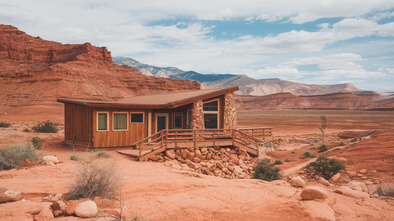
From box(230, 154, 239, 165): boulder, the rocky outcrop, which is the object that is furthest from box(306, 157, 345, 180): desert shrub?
box(230, 154, 239, 165): boulder

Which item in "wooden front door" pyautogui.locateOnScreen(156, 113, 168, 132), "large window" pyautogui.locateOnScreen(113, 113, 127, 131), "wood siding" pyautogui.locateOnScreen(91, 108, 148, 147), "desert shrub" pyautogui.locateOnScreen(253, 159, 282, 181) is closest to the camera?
"desert shrub" pyautogui.locateOnScreen(253, 159, 282, 181)

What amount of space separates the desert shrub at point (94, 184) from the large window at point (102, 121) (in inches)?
358

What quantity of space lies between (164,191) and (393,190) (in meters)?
6.97

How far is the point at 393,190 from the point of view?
839cm

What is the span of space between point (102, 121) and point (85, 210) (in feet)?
35.9

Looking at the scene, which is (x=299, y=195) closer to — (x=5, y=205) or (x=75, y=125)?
(x=5, y=205)

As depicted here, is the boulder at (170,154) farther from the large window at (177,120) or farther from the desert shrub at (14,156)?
the desert shrub at (14,156)

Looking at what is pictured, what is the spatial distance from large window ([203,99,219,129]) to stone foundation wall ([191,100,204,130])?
1.59 feet

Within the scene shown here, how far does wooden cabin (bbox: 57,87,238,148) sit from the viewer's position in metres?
16.1

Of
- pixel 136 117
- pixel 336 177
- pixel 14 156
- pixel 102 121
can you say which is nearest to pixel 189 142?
pixel 136 117

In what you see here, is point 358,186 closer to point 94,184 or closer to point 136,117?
point 94,184

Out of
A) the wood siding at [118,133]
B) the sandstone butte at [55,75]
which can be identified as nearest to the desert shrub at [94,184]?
the wood siding at [118,133]

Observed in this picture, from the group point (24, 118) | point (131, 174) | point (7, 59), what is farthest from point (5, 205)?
point (7, 59)

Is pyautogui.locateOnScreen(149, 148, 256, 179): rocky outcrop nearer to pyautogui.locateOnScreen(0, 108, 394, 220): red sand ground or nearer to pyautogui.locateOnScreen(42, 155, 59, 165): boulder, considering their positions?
pyautogui.locateOnScreen(0, 108, 394, 220): red sand ground
